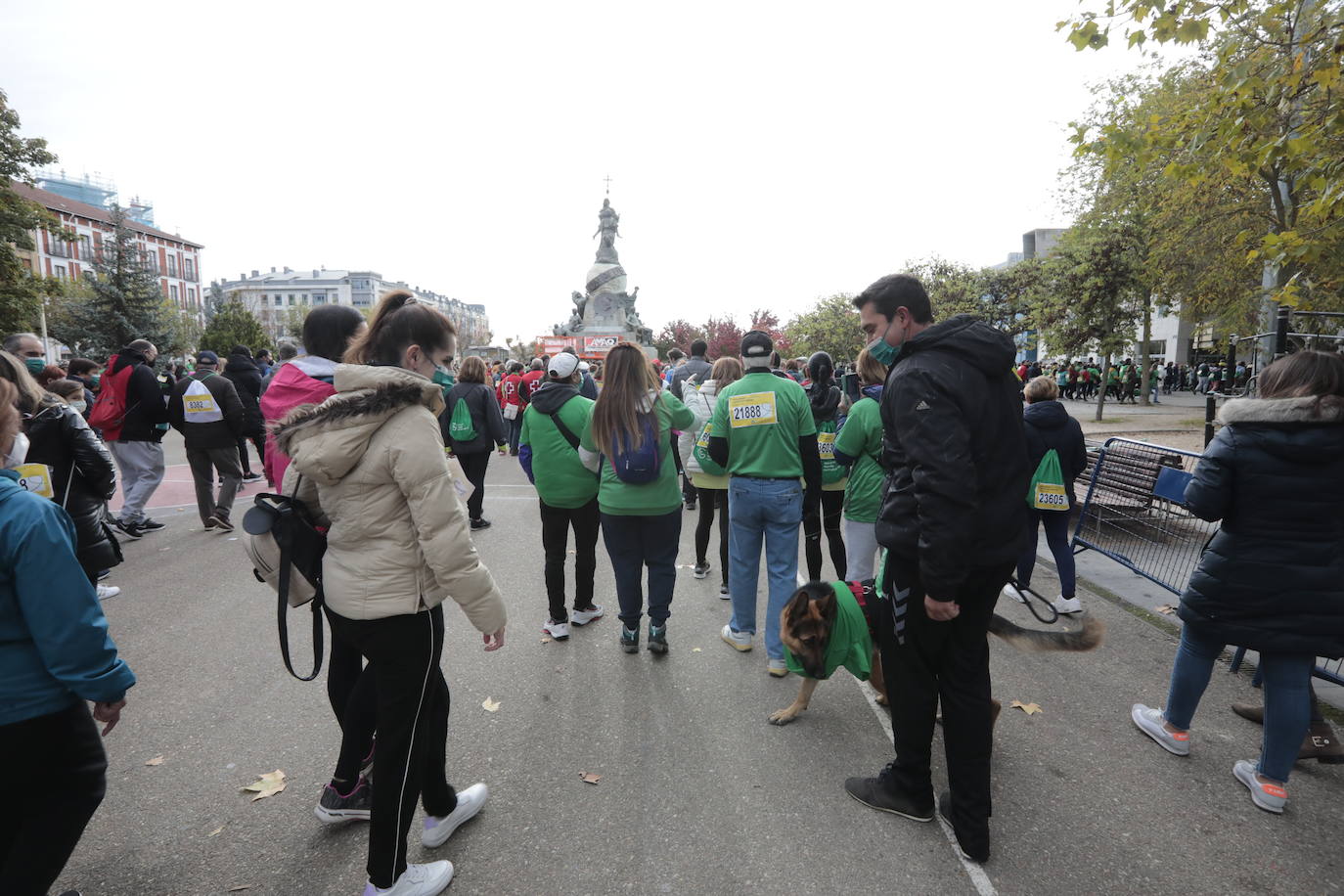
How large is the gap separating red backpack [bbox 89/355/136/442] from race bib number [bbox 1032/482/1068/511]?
8.95 metres

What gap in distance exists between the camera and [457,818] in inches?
106

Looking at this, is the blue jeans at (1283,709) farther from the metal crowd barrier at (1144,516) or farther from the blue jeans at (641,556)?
the blue jeans at (641,556)

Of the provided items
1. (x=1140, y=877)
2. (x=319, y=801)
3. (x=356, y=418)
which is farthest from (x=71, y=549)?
(x=1140, y=877)

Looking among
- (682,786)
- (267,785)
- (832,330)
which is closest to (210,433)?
(267,785)

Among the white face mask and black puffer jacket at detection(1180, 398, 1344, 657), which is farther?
black puffer jacket at detection(1180, 398, 1344, 657)

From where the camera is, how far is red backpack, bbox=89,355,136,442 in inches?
282

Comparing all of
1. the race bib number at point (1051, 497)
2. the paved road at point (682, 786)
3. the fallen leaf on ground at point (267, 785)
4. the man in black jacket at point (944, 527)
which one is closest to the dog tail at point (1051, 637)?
the paved road at point (682, 786)

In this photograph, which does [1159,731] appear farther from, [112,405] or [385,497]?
[112,405]

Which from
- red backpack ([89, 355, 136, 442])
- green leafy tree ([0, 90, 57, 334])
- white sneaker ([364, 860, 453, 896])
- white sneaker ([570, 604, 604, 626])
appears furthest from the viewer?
green leafy tree ([0, 90, 57, 334])

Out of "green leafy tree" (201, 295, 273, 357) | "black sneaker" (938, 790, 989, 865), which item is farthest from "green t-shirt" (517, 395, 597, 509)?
"green leafy tree" (201, 295, 273, 357)

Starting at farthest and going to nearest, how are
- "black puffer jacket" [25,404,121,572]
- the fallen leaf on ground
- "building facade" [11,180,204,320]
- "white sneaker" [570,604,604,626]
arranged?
"building facade" [11,180,204,320] < "white sneaker" [570,604,604,626] < "black puffer jacket" [25,404,121,572] < the fallen leaf on ground

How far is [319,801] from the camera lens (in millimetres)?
2814

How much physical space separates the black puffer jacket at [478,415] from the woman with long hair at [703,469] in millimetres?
2654

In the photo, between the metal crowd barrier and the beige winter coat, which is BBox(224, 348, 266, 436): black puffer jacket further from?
the metal crowd barrier
